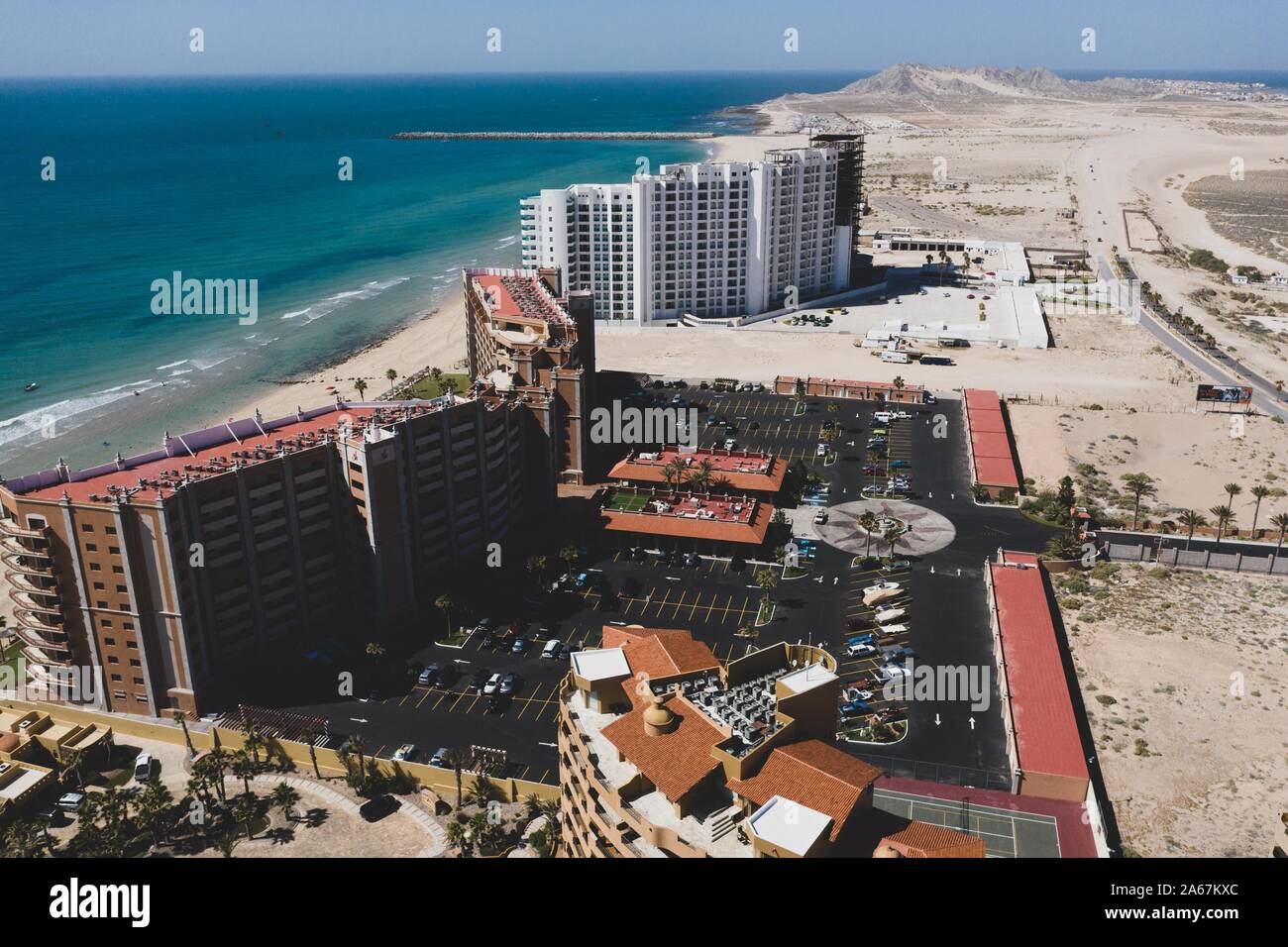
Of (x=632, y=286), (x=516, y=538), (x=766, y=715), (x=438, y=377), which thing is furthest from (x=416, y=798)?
(x=632, y=286)

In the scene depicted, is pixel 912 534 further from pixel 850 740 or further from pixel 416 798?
pixel 416 798

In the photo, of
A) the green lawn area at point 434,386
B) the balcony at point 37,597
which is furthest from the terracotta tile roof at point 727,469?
the balcony at point 37,597

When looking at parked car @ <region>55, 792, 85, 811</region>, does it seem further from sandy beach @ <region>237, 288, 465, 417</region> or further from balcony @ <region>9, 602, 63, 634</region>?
sandy beach @ <region>237, 288, 465, 417</region>

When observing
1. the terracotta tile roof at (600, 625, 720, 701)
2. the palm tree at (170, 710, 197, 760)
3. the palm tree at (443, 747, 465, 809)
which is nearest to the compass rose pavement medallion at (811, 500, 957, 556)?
the terracotta tile roof at (600, 625, 720, 701)

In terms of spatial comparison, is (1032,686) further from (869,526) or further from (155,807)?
(155,807)

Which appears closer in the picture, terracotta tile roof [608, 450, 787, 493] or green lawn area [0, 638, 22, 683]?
green lawn area [0, 638, 22, 683]

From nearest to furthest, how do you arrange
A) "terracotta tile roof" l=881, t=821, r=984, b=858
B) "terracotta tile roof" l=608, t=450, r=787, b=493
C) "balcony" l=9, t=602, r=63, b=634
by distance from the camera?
"terracotta tile roof" l=881, t=821, r=984, b=858
"balcony" l=9, t=602, r=63, b=634
"terracotta tile roof" l=608, t=450, r=787, b=493

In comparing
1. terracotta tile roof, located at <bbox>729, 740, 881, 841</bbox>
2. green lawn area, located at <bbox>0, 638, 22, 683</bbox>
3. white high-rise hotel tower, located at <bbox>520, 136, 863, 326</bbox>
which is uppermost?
white high-rise hotel tower, located at <bbox>520, 136, 863, 326</bbox>
